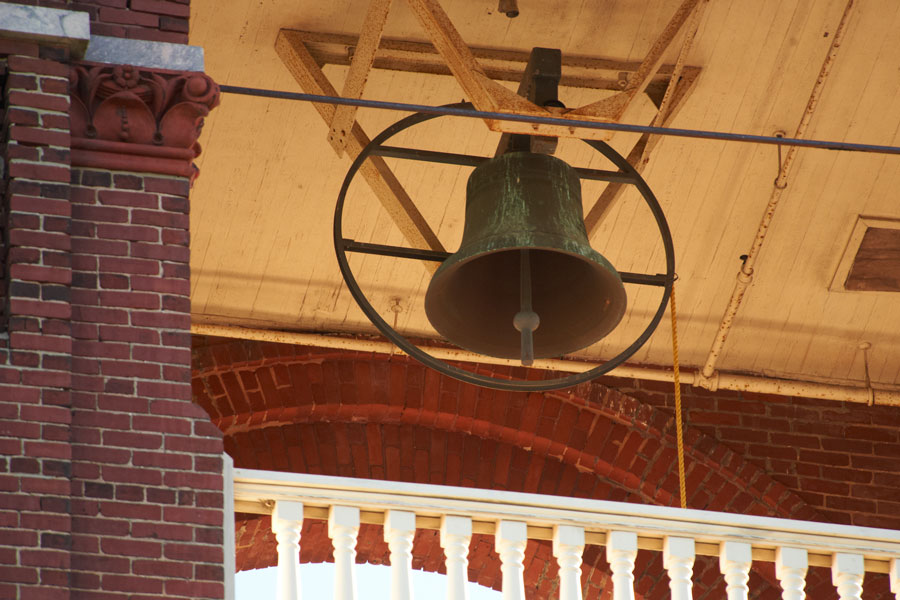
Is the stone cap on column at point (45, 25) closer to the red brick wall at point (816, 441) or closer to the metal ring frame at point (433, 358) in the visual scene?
the metal ring frame at point (433, 358)

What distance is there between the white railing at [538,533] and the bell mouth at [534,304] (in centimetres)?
88

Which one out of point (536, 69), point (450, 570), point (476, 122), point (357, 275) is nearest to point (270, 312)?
point (357, 275)

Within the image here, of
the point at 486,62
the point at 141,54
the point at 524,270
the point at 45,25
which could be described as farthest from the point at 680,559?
the point at 486,62

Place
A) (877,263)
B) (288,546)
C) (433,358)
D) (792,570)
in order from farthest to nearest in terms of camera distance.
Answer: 1. (877,263)
2. (433,358)
3. (792,570)
4. (288,546)

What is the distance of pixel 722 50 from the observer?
8.43m

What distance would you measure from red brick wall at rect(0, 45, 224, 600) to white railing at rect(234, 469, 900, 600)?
30cm

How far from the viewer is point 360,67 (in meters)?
7.56

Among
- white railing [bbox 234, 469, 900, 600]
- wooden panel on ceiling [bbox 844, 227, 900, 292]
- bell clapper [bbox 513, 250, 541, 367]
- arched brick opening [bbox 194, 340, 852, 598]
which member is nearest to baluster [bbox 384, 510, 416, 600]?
white railing [bbox 234, 469, 900, 600]

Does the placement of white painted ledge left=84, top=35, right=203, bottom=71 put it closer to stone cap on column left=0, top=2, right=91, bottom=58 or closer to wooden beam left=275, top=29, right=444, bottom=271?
stone cap on column left=0, top=2, right=91, bottom=58

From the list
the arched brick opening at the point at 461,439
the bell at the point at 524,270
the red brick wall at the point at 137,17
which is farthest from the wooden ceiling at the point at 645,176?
the red brick wall at the point at 137,17

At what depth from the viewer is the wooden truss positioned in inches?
261

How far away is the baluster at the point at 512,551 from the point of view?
597 cm

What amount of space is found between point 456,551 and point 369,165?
7.23ft

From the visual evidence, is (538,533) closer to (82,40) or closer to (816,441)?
(82,40)
